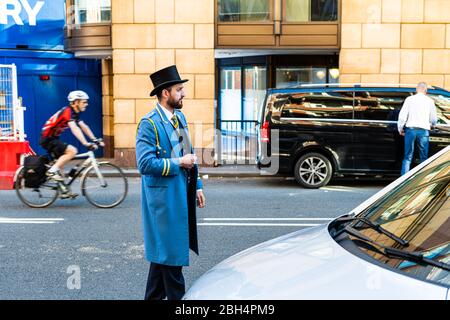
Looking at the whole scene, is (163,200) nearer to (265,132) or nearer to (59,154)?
(59,154)

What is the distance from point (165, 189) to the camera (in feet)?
14.2

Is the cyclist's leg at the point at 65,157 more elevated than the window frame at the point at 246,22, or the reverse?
the window frame at the point at 246,22

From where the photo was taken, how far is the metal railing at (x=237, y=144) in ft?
53.2

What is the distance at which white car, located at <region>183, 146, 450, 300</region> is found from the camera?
2457 mm

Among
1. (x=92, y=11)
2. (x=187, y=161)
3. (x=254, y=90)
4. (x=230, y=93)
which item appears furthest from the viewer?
(x=230, y=93)

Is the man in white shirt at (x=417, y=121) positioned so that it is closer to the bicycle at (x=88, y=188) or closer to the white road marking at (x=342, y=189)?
the white road marking at (x=342, y=189)

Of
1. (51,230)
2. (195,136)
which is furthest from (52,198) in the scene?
(195,136)

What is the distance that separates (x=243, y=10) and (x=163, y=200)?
40.6 feet

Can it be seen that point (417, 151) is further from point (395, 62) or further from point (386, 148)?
point (395, 62)

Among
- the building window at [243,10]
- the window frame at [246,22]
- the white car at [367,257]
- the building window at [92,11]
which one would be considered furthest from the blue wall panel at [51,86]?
the white car at [367,257]

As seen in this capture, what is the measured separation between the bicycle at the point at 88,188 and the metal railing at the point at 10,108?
3254 millimetres

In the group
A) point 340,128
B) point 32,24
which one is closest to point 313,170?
point 340,128

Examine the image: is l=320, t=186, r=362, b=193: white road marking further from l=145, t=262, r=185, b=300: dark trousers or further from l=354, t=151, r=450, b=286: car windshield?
l=354, t=151, r=450, b=286: car windshield

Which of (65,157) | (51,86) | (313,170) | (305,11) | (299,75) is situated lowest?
(313,170)
